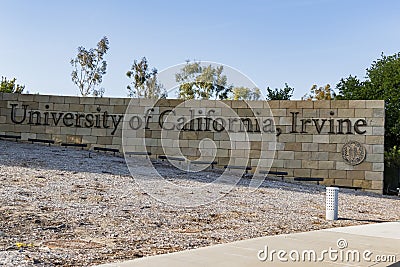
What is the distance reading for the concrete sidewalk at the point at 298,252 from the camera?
19.1ft

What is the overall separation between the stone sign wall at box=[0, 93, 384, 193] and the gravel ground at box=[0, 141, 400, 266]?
7.48ft

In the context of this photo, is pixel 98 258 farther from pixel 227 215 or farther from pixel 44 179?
pixel 44 179

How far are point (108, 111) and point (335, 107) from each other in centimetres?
916

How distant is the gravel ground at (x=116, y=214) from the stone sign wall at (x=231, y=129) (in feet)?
7.48

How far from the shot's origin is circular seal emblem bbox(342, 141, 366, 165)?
59.0ft

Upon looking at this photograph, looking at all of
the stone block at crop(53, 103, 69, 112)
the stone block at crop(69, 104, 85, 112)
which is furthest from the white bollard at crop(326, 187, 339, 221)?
the stone block at crop(53, 103, 69, 112)

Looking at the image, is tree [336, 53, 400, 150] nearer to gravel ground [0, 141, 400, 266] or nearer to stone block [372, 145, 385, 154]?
→ stone block [372, 145, 385, 154]

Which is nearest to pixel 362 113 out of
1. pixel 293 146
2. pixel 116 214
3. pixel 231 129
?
pixel 293 146

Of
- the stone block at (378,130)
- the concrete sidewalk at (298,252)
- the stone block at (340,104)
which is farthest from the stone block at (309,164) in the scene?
the concrete sidewalk at (298,252)

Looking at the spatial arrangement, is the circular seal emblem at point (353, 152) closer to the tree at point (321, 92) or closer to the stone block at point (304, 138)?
the stone block at point (304, 138)

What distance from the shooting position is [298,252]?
6613 mm

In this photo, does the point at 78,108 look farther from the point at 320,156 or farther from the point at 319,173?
the point at 319,173

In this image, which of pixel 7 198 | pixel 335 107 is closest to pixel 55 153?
pixel 7 198

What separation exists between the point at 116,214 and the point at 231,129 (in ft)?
35.8
